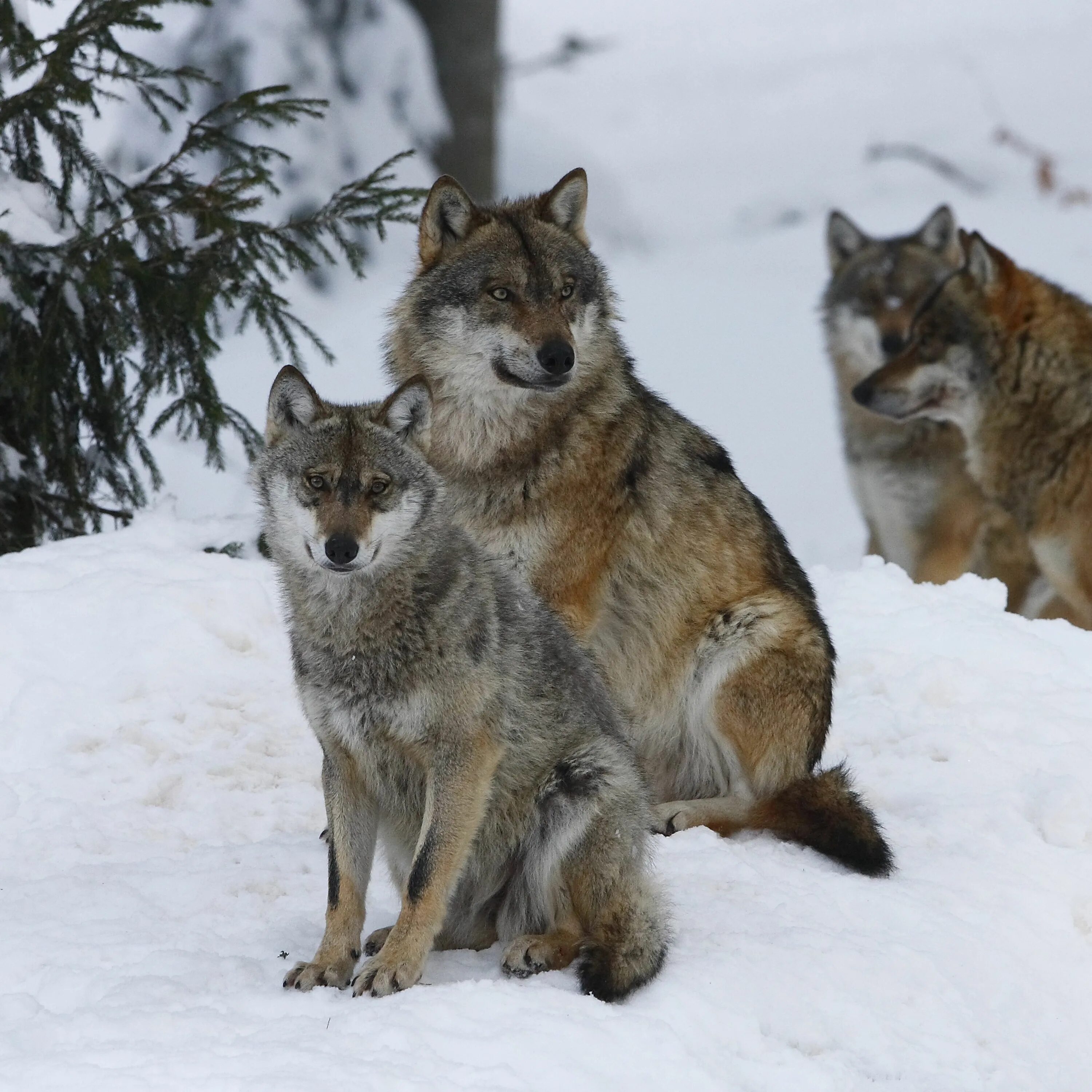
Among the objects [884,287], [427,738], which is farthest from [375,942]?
[884,287]

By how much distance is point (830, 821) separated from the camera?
5219mm

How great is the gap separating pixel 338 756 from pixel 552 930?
0.81 m

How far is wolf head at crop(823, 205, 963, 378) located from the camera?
35.3 feet

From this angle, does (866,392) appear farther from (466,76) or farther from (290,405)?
(466,76)

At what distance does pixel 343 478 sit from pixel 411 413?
372 mm

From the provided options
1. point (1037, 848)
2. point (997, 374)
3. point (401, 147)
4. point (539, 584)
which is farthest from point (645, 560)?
point (401, 147)

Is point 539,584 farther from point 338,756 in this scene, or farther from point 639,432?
point 338,756

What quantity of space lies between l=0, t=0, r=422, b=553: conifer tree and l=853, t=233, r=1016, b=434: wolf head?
3299 millimetres

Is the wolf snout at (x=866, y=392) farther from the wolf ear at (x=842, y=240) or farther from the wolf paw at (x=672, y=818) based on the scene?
the wolf paw at (x=672, y=818)

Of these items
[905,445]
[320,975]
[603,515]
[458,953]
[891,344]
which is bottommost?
[458,953]

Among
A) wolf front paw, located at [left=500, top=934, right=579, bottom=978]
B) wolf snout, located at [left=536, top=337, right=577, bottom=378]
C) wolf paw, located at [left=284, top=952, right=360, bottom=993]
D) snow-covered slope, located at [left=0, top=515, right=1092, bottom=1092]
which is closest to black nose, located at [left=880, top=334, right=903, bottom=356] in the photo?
snow-covered slope, located at [left=0, top=515, right=1092, bottom=1092]

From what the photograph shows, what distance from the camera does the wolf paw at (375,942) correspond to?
4309 mm

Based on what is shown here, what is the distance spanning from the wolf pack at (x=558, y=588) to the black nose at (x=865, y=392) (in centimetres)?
3

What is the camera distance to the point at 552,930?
421 centimetres
